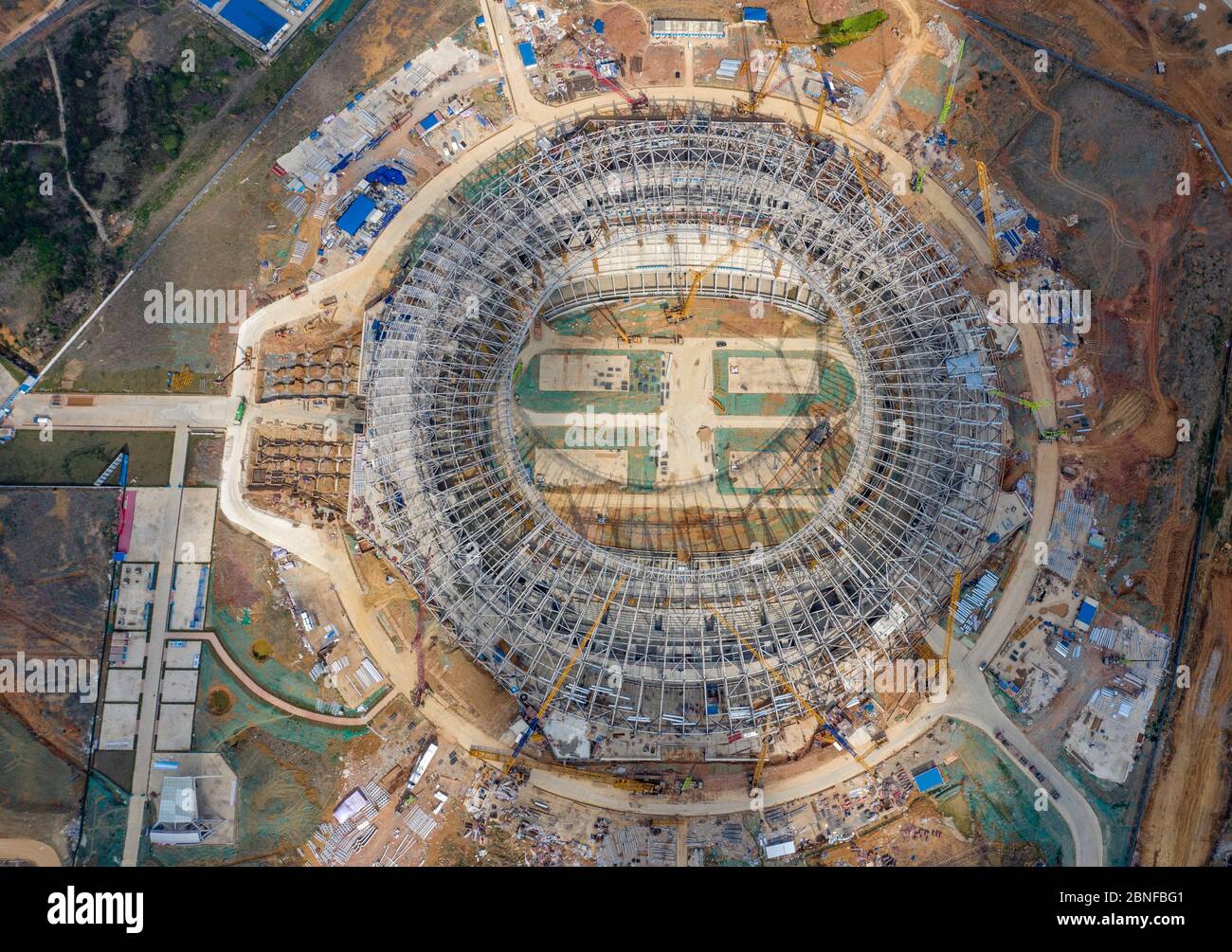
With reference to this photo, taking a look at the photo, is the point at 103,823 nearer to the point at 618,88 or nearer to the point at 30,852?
the point at 30,852

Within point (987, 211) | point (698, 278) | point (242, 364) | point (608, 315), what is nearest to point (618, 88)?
point (698, 278)

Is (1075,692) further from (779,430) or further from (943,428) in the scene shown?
(779,430)

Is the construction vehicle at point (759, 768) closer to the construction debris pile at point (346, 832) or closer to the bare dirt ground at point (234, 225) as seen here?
the construction debris pile at point (346, 832)

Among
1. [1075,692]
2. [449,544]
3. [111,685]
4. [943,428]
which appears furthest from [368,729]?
[1075,692]

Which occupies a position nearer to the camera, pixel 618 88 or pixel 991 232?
pixel 991 232

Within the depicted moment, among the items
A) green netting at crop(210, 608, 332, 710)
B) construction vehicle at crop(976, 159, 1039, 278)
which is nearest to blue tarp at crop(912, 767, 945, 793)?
construction vehicle at crop(976, 159, 1039, 278)

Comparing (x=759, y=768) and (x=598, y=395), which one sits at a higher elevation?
(x=598, y=395)
